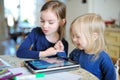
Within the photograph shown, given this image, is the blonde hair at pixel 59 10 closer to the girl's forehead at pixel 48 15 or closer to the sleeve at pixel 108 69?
the girl's forehead at pixel 48 15

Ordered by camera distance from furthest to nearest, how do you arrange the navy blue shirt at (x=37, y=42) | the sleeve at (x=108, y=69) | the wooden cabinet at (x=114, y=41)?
the wooden cabinet at (x=114, y=41)
the navy blue shirt at (x=37, y=42)
the sleeve at (x=108, y=69)

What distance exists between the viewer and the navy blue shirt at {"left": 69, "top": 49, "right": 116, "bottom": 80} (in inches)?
42.3

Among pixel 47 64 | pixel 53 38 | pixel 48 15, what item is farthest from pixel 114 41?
pixel 47 64

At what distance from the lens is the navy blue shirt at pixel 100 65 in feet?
3.52

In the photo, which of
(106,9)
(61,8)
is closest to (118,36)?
(106,9)

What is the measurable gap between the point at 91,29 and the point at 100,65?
0.65ft

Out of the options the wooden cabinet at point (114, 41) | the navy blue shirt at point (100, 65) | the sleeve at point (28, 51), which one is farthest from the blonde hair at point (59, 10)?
the wooden cabinet at point (114, 41)

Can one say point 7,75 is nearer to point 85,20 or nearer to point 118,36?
point 85,20

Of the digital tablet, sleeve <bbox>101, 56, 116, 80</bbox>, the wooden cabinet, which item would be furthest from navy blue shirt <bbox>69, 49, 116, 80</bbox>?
the wooden cabinet

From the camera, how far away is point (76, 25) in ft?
3.64

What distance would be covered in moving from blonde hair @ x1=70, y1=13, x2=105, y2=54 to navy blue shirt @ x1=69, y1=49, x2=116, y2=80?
1.5 inches

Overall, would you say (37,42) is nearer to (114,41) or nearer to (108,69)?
(108,69)

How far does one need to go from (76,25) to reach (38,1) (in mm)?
4079

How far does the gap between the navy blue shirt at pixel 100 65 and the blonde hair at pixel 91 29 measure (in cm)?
4
